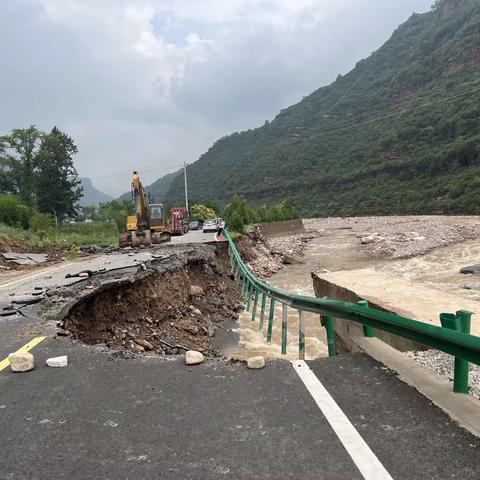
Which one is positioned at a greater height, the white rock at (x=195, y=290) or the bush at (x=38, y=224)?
the bush at (x=38, y=224)

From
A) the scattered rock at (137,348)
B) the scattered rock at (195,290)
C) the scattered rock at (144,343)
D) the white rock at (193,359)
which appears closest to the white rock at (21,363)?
the white rock at (193,359)

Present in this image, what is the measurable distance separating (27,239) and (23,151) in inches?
1624

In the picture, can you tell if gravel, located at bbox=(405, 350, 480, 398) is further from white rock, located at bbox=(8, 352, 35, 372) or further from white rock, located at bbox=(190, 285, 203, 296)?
white rock, located at bbox=(190, 285, 203, 296)

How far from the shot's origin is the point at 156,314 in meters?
11.0

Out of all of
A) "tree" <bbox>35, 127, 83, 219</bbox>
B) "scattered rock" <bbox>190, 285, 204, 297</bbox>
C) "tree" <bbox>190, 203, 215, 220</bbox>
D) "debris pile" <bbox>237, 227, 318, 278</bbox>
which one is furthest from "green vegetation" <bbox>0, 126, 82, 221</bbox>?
"scattered rock" <bbox>190, 285, 204, 297</bbox>

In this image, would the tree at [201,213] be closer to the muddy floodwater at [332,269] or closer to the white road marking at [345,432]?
the muddy floodwater at [332,269]

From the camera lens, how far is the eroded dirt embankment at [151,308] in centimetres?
859

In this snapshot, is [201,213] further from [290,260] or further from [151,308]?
[151,308]

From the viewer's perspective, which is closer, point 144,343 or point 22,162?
point 144,343

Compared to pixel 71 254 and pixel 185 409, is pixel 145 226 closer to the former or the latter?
pixel 71 254

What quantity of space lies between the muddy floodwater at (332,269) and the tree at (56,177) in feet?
117

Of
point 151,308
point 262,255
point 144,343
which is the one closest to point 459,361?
point 144,343

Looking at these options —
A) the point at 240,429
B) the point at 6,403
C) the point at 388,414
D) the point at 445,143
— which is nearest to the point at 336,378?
the point at 388,414

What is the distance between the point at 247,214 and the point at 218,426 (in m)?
35.4
